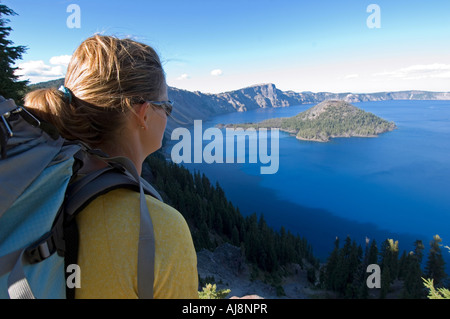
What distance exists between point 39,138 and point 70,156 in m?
0.14

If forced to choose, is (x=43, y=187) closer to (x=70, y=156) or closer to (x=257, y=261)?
(x=70, y=156)

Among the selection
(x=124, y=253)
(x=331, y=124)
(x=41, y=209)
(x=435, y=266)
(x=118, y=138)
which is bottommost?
(x=435, y=266)

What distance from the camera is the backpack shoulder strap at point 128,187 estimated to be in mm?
887

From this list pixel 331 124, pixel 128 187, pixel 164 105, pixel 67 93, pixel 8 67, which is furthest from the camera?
pixel 331 124

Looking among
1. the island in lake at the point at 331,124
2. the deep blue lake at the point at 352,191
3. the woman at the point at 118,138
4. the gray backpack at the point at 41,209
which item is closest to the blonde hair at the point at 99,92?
the woman at the point at 118,138

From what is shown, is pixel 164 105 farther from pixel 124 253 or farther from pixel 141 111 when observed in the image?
pixel 124 253

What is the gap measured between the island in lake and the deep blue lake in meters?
27.5

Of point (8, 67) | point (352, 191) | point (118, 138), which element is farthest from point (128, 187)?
point (352, 191)

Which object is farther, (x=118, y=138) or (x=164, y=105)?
(x=164, y=105)

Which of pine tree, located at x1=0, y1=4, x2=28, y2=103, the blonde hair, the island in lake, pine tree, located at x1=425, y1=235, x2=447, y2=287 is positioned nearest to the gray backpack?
the blonde hair

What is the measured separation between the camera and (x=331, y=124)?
141000 mm

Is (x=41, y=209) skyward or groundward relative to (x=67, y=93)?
groundward

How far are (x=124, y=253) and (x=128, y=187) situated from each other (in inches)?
9.7
